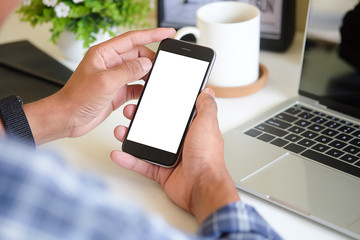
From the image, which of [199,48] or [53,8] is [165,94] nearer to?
[199,48]

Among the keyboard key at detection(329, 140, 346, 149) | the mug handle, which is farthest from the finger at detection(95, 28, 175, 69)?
the keyboard key at detection(329, 140, 346, 149)

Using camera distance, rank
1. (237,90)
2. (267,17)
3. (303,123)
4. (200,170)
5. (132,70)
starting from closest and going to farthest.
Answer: (200,170) < (132,70) < (303,123) < (237,90) < (267,17)

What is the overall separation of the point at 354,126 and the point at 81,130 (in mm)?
461

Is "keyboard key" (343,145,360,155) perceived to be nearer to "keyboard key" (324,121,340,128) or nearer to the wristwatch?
"keyboard key" (324,121,340,128)

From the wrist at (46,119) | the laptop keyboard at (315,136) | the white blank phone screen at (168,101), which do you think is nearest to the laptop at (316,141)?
the laptop keyboard at (315,136)

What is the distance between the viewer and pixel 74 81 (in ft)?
2.70

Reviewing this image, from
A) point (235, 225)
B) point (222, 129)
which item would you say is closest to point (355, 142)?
point (222, 129)

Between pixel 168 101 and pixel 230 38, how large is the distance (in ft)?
0.77

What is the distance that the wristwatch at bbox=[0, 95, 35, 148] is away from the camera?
0.76 metres

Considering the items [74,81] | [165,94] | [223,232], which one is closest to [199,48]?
[165,94]

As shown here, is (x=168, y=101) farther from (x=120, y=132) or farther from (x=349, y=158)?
(x=349, y=158)

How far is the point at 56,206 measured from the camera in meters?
0.43

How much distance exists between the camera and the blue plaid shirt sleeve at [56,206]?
41 centimetres

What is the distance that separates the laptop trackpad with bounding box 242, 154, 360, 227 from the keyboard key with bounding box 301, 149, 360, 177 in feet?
0.04
